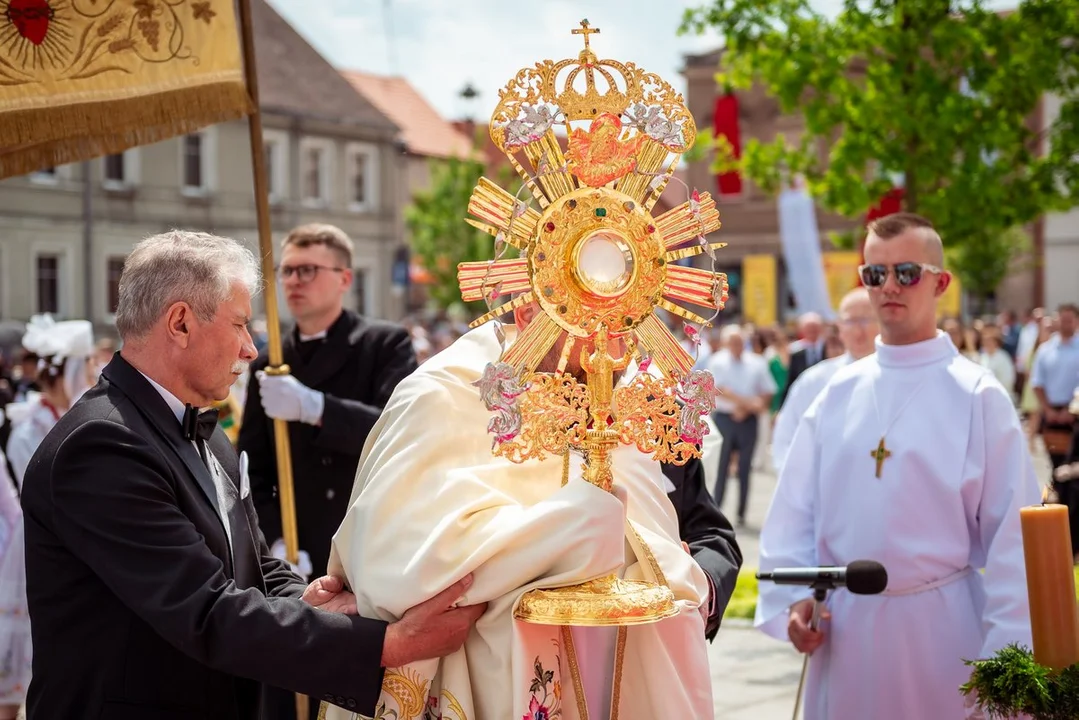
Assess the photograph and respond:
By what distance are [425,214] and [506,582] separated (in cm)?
3882

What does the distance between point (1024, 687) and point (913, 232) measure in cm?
200

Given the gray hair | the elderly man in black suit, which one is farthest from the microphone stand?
the gray hair

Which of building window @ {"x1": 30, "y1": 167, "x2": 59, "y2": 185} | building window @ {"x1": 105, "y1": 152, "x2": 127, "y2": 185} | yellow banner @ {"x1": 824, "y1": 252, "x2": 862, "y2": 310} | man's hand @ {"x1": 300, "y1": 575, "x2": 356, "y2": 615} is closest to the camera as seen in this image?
man's hand @ {"x1": 300, "y1": 575, "x2": 356, "y2": 615}

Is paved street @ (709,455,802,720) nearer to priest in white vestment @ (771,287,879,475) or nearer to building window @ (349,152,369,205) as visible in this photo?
priest in white vestment @ (771,287,879,475)

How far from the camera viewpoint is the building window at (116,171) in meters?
33.2

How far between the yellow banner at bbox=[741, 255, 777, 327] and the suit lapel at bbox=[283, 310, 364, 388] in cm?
2156

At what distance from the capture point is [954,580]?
12.8 feet

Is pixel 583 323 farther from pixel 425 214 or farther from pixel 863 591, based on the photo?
pixel 425 214

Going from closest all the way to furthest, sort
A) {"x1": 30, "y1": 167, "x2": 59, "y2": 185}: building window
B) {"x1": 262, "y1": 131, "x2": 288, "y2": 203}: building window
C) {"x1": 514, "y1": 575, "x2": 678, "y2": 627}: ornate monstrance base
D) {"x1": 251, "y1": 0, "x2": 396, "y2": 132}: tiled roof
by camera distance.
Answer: {"x1": 514, "y1": 575, "x2": 678, "y2": 627}: ornate monstrance base
{"x1": 30, "y1": 167, "x2": 59, "y2": 185}: building window
{"x1": 262, "y1": 131, "x2": 288, "y2": 203}: building window
{"x1": 251, "y1": 0, "x2": 396, "y2": 132}: tiled roof

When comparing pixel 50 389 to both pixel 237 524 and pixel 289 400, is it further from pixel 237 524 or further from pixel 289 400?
pixel 237 524

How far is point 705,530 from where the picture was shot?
11.7 feet

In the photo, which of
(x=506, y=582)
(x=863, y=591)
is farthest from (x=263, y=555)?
(x=863, y=591)

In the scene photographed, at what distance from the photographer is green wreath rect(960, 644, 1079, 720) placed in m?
2.42

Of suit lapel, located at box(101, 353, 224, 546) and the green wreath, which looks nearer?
the green wreath
